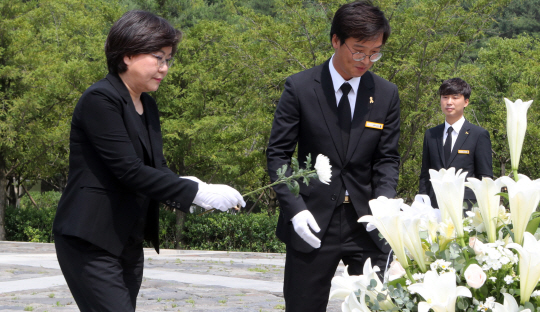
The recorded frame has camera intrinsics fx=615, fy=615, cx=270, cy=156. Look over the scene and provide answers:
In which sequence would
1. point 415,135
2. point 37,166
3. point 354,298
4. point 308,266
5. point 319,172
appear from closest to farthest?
point 354,298 < point 319,172 < point 308,266 < point 415,135 < point 37,166

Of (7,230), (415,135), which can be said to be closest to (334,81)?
(415,135)

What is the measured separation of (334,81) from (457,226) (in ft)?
5.99

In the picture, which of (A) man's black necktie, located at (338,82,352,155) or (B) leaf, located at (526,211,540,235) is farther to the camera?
(A) man's black necktie, located at (338,82,352,155)

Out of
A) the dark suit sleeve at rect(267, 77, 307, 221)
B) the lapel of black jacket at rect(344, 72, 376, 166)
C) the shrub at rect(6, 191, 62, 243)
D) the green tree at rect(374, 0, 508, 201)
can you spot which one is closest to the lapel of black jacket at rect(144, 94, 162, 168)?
the dark suit sleeve at rect(267, 77, 307, 221)

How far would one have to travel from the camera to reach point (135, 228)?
8.13 ft

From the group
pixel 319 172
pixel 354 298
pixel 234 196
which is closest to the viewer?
pixel 354 298

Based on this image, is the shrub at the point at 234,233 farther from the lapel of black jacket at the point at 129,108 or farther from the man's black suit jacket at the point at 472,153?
the lapel of black jacket at the point at 129,108

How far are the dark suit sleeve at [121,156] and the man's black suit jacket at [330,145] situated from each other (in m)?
0.63

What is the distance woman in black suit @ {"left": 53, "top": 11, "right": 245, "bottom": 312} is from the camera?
7.68 feet

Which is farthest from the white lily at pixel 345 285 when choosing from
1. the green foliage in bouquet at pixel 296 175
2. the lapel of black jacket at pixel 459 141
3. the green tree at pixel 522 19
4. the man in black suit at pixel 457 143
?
the green tree at pixel 522 19

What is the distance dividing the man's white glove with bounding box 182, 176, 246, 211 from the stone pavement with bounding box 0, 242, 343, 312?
3.43m

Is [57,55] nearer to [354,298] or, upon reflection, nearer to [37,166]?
[37,166]

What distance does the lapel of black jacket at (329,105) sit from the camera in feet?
9.87

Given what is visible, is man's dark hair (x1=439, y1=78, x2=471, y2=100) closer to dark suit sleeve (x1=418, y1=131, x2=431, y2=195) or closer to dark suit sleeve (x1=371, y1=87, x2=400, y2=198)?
dark suit sleeve (x1=418, y1=131, x2=431, y2=195)
